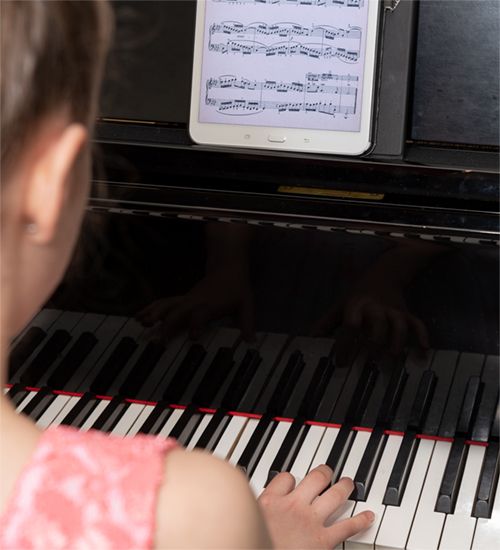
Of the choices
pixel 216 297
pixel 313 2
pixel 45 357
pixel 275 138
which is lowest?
pixel 45 357

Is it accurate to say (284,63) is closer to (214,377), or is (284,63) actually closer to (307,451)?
(214,377)

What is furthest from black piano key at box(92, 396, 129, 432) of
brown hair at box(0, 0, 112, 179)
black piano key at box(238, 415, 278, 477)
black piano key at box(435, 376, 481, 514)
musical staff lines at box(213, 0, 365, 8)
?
brown hair at box(0, 0, 112, 179)

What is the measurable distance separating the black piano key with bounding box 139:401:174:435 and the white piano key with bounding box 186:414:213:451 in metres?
0.06

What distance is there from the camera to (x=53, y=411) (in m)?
1.83

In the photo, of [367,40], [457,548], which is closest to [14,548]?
[457,548]

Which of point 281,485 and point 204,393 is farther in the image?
point 204,393

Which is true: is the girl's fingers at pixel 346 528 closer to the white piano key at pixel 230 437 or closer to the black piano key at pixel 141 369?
the white piano key at pixel 230 437

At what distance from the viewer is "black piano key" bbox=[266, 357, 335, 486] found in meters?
1.69

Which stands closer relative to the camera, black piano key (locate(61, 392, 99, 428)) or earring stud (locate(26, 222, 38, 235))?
earring stud (locate(26, 222, 38, 235))

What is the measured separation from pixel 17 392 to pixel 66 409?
0.38 ft

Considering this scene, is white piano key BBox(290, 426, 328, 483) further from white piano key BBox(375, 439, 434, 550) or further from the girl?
the girl

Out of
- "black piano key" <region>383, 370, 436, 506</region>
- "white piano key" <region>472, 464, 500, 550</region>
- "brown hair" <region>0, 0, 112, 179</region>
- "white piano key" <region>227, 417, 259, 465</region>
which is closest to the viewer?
"brown hair" <region>0, 0, 112, 179</region>

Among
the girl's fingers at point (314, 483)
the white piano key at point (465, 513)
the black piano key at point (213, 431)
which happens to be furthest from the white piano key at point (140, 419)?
the white piano key at point (465, 513)

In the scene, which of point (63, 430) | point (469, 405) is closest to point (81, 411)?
point (469, 405)
